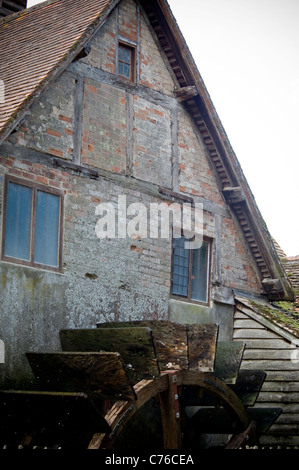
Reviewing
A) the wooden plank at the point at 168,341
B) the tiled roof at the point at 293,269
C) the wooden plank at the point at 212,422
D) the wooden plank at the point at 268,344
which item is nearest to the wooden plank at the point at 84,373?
the wooden plank at the point at 168,341

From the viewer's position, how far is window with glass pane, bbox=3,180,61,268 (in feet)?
35.6

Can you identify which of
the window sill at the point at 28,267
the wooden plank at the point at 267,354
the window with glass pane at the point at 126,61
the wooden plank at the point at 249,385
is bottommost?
the wooden plank at the point at 249,385

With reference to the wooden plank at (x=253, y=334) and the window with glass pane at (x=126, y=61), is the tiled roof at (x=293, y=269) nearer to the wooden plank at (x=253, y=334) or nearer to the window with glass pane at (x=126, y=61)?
the wooden plank at (x=253, y=334)

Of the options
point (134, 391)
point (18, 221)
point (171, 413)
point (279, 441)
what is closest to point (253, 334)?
point (279, 441)

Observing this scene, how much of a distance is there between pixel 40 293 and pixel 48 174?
167cm

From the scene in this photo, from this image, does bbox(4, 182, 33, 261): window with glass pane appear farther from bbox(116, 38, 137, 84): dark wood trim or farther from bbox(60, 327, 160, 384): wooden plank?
bbox(116, 38, 137, 84): dark wood trim

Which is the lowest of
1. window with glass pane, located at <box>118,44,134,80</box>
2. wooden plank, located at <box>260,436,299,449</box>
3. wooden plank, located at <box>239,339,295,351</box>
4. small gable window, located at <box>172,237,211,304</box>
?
wooden plank, located at <box>260,436,299,449</box>

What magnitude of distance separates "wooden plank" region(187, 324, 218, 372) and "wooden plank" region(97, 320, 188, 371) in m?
0.45

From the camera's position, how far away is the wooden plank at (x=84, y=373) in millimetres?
10078

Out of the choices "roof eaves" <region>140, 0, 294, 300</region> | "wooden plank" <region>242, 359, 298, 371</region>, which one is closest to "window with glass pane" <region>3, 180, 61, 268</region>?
"roof eaves" <region>140, 0, 294, 300</region>

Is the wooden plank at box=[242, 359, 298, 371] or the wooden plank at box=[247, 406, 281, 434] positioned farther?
the wooden plank at box=[242, 359, 298, 371]

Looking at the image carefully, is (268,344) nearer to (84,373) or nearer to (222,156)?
(222,156)

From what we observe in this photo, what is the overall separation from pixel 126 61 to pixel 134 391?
18.0ft

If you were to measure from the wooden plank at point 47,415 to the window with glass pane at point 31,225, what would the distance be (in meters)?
2.00
